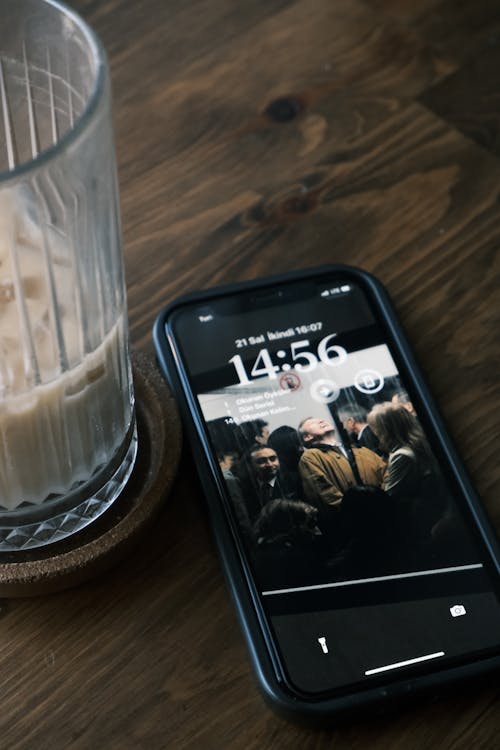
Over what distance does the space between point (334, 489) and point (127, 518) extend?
0.30ft

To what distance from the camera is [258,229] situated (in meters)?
0.56

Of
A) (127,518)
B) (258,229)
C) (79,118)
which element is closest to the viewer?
(79,118)

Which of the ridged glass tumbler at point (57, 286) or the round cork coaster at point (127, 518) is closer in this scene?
the ridged glass tumbler at point (57, 286)

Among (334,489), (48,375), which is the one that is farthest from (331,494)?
(48,375)

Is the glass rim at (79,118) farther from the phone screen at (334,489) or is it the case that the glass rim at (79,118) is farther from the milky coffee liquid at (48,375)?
the phone screen at (334,489)

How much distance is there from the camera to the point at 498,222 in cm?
57

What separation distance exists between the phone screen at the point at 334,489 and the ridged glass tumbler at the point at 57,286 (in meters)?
0.06

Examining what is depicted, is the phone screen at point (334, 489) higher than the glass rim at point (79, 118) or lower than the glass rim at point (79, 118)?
lower

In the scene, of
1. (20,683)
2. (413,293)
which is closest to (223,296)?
(413,293)

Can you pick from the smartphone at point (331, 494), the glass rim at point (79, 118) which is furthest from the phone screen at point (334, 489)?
the glass rim at point (79, 118)

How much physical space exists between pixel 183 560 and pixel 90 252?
164 millimetres

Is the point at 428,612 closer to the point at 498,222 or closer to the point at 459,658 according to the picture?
the point at 459,658

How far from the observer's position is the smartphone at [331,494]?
1.37ft

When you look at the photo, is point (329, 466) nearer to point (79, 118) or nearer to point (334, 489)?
point (334, 489)
